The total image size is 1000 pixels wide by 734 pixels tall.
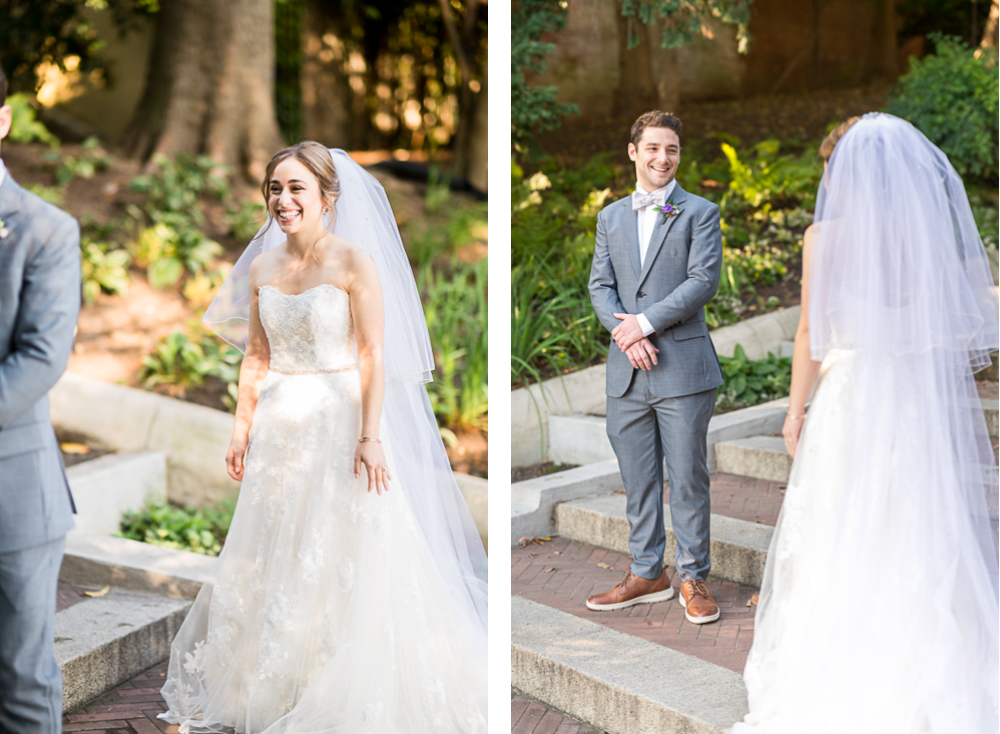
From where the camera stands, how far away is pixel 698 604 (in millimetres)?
3303

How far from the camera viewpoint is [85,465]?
5.00 meters

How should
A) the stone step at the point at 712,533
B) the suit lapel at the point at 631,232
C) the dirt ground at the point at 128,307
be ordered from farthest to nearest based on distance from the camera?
the dirt ground at the point at 128,307, the stone step at the point at 712,533, the suit lapel at the point at 631,232

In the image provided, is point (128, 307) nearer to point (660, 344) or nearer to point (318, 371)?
point (318, 371)

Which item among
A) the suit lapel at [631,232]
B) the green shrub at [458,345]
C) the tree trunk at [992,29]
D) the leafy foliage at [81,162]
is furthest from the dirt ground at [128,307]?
the tree trunk at [992,29]

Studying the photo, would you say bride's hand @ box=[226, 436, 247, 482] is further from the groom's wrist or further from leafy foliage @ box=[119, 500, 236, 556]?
leafy foliage @ box=[119, 500, 236, 556]

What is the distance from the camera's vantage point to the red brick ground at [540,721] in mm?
3039

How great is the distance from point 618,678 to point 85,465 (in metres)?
3.63

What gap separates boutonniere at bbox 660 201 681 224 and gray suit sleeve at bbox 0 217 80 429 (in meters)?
2.05

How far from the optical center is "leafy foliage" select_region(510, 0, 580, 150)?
18.1 ft

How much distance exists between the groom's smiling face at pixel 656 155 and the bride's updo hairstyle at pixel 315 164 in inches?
46.4

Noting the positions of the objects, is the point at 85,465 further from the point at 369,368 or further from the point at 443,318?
the point at 369,368

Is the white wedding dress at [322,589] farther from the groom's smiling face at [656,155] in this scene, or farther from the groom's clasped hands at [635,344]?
the groom's smiling face at [656,155]

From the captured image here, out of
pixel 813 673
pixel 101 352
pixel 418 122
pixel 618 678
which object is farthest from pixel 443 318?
pixel 418 122

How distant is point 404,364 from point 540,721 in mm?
1448
